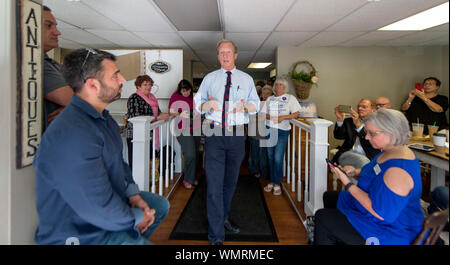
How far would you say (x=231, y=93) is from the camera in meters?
1.44

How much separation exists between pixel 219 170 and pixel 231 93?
502 millimetres

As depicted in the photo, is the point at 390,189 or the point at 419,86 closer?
the point at 419,86

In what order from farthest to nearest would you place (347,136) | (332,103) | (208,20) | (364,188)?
(332,103)
(208,20)
(347,136)
(364,188)

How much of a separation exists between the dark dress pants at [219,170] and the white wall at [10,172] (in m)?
0.91

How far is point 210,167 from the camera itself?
153 centimetres

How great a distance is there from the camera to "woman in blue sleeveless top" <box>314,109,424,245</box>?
73 cm

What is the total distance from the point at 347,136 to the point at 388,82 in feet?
1.98

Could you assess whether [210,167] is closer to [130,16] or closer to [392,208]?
[392,208]

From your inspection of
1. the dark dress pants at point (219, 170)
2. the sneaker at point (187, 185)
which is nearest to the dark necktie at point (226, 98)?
the dark dress pants at point (219, 170)

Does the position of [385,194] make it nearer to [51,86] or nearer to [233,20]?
[51,86]

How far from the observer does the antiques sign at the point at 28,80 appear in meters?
0.74

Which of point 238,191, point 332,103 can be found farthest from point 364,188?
point 332,103

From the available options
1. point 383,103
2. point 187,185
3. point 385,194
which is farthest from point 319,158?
point 187,185

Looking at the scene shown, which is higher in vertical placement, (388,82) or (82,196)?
(388,82)
